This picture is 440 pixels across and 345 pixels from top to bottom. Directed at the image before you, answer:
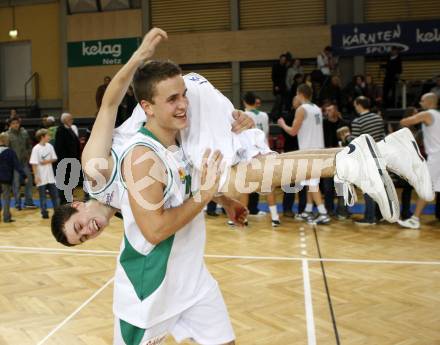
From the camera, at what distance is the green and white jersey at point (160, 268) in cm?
225

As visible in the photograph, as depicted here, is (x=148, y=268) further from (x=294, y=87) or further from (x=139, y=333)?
(x=294, y=87)

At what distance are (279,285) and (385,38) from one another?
11.2 m

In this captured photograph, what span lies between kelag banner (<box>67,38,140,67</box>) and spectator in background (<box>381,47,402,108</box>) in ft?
25.7

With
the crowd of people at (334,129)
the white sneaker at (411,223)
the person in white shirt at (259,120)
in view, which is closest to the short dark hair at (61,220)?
the crowd of people at (334,129)

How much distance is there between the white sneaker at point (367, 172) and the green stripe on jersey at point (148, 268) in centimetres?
94

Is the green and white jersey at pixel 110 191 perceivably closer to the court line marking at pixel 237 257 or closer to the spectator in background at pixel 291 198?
the court line marking at pixel 237 257

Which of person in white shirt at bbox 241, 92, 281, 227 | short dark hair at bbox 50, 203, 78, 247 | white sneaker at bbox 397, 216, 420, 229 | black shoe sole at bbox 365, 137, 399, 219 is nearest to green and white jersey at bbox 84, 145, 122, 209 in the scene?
short dark hair at bbox 50, 203, 78, 247

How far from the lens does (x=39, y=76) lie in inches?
690

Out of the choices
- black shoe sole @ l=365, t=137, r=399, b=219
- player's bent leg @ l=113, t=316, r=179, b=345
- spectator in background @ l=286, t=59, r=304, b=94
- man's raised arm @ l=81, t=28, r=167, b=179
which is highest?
spectator in background @ l=286, t=59, r=304, b=94

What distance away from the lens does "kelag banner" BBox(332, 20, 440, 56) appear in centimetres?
1398

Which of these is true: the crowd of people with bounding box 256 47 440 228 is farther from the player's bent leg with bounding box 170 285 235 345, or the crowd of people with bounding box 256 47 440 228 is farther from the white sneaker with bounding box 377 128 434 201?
the player's bent leg with bounding box 170 285 235 345

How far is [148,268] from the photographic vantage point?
2273mm

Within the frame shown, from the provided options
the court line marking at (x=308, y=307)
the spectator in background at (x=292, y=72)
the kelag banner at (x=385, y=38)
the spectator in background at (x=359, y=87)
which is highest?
the kelag banner at (x=385, y=38)

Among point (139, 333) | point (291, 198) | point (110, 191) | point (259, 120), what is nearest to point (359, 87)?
point (291, 198)
